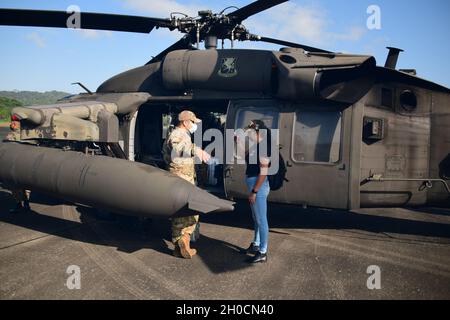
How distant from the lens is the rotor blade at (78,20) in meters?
6.98

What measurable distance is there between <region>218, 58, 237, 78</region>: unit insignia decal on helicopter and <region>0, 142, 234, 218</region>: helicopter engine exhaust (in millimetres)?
2665

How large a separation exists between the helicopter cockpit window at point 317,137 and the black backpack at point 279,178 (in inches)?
10.2

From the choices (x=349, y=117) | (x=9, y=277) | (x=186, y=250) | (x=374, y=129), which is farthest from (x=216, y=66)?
(x=9, y=277)

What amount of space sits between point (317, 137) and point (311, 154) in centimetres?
32

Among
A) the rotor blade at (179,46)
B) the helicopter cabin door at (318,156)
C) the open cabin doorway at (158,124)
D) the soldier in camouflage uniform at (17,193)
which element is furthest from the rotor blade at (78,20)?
the helicopter cabin door at (318,156)

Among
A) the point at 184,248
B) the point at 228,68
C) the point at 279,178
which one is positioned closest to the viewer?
the point at 184,248

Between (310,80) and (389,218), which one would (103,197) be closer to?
(310,80)

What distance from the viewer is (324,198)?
6043mm

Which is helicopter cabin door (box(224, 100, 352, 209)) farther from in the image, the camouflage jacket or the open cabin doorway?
the open cabin doorway

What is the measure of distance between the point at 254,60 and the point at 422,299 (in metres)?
4.79

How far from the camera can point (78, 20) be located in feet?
23.6

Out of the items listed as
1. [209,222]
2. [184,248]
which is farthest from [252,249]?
[209,222]

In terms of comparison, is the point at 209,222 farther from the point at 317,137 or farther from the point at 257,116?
the point at 317,137

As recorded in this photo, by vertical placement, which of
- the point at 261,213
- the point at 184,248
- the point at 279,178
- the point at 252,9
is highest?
the point at 252,9
